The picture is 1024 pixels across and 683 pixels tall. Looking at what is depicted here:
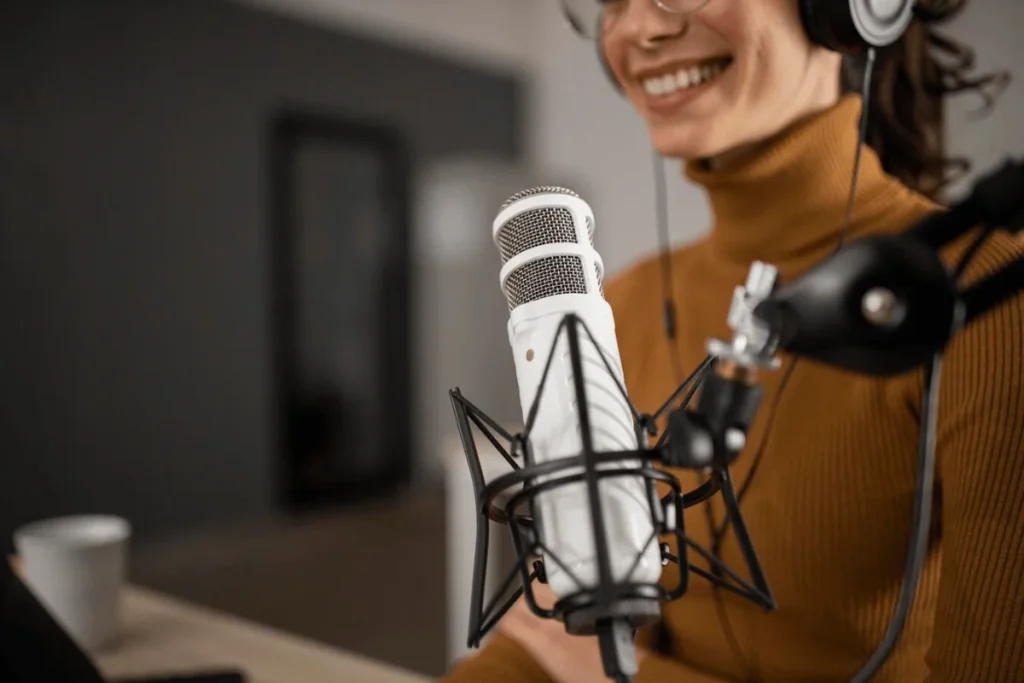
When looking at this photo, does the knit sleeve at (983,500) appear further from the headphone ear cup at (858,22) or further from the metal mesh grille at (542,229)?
the metal mesh grille at (542,229)

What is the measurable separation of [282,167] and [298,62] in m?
0.51

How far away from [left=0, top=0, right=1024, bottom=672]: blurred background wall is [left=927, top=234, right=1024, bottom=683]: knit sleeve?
88.2 inches

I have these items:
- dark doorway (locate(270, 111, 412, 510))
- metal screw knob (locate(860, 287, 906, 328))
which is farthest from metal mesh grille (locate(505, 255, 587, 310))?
dark doorway (locate(270, 111, 412, 510))

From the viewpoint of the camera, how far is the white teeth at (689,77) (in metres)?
0.58

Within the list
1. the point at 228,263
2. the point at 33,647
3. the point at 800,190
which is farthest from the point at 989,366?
the point at 228,263

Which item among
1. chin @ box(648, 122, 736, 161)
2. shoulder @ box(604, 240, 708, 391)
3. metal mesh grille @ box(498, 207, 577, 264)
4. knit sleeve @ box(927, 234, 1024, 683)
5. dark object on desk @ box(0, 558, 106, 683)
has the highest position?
chin @ box(648, 122, 736, 161)

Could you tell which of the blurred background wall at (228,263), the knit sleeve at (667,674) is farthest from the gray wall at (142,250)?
the knit sleeve at (667,674)

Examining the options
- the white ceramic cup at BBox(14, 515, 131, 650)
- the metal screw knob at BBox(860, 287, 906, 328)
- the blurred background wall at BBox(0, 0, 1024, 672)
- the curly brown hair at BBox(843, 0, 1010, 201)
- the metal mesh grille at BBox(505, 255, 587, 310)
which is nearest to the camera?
the metal screw knob at BBox(860, 287, 906, 328)

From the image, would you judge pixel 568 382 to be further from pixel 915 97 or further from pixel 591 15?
pixel 915 97

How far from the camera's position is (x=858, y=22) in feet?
1.69

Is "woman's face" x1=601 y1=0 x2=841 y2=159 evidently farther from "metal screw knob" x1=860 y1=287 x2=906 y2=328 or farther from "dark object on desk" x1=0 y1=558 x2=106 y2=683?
"dark object on desk" x1=0 y1=558 x2=106 y2=683

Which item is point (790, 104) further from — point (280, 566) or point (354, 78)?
point (354, 78)

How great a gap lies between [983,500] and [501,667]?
14.5 inches

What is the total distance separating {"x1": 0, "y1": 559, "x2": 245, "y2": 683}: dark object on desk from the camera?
0.62 m
